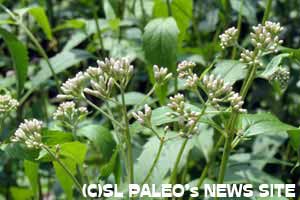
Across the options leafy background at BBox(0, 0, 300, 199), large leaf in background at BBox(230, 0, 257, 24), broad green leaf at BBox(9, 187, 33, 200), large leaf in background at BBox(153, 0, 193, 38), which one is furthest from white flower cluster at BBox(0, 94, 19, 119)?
broad green leaf at BBox(9, 187, 33, 200)

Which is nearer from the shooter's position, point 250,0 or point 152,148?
point 152,148

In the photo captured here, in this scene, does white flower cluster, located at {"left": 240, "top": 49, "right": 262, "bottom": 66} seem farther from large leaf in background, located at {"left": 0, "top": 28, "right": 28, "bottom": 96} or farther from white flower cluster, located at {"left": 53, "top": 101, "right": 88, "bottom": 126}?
large leaf in background, located at {"left": 0, "top": 28, "right": 28, "bottom": 96}

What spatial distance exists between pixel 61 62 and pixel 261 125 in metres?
0.93

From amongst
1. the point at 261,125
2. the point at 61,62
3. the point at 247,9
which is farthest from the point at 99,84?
the point at 247,9

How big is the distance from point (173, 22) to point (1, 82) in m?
1.20

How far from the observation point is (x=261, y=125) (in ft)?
4.98

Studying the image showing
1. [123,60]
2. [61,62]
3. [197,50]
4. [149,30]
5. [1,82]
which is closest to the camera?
[123,60]

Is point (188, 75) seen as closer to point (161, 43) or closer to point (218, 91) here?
point (218, 91)

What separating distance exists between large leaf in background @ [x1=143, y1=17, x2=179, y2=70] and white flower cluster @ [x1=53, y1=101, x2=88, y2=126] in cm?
29

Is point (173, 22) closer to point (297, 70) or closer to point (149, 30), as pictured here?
point (149, 30)

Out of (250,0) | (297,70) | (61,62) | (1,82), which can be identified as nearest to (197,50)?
(250,0)

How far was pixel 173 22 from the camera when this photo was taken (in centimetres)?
188

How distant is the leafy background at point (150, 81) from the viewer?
1.61 m

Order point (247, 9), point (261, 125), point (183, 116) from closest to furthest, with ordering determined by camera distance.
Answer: point (183, 116) → point (261, 125) → point (247, 9)
